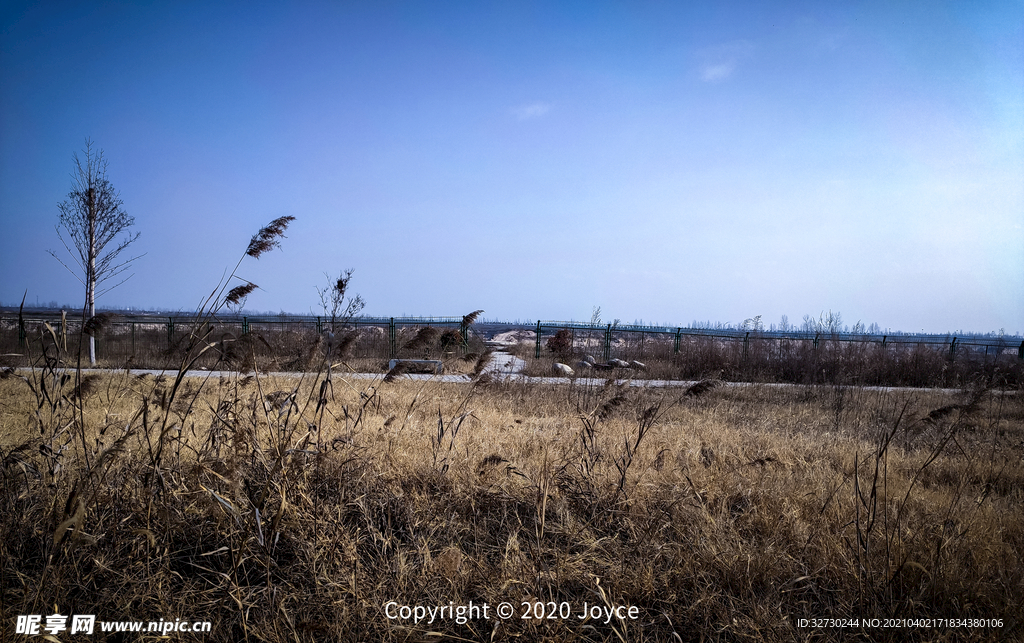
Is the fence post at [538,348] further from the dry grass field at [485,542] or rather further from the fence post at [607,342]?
the dry grass field at [485,542]

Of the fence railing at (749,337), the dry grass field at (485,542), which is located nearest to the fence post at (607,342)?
the fence railing at (749,337)

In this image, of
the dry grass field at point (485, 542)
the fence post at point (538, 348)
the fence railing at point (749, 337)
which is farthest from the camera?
the fence post at point (538, 348)

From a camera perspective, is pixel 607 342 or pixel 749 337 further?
pixel 607 342

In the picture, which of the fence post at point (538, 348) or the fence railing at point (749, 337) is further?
the fence post at point (538, 348)

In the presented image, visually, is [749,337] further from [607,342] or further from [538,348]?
[538,348]

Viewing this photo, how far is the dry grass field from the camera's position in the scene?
7.16 ft

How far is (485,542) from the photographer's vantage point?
292 centimetres

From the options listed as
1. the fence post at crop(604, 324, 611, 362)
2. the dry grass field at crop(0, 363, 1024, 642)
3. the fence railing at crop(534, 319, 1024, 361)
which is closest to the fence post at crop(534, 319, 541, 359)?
the fence railing at crop(534, 319, 1024, 361)

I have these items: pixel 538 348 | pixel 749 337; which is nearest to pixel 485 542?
pixel 538 348

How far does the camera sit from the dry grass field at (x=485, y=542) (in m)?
2.18

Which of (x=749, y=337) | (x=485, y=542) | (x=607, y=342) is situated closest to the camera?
(x=485, y=542)

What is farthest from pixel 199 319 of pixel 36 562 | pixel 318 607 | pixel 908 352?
pixel 908 352

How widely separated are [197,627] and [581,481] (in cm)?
259

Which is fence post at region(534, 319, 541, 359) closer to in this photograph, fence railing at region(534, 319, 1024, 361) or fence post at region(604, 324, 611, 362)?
fence railing at region(534, 319, 1024, 361)
